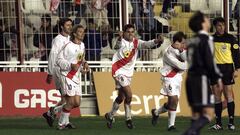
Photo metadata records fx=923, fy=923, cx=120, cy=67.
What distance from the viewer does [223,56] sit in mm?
19609

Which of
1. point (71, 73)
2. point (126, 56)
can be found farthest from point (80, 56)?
point (126, 56)

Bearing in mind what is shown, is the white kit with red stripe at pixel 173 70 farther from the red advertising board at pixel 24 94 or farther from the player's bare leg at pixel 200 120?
the player's bare leg at pixel 200 120

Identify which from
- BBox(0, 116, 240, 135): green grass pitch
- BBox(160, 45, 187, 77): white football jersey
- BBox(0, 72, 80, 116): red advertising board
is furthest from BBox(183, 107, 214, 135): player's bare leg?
BBox(0, 72, 80, 116): red advertising board

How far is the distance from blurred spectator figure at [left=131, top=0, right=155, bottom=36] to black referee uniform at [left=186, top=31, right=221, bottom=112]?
512 inches

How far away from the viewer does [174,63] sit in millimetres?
19188

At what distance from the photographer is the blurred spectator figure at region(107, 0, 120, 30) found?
2617 cm

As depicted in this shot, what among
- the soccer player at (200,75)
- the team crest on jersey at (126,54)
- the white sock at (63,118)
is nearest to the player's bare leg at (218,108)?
the team crest on jersey at (126,54)

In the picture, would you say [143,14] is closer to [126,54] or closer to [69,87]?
[126,54]

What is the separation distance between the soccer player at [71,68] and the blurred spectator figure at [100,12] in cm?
705

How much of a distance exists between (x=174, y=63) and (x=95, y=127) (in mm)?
2230

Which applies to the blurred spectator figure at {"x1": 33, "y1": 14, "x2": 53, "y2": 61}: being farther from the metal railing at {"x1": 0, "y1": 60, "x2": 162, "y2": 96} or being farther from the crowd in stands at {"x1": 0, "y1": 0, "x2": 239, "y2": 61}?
the metal railing at {"x1": 0, "y1": 60, "x2": 162, "y2": 96}

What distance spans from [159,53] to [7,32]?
4.34 m

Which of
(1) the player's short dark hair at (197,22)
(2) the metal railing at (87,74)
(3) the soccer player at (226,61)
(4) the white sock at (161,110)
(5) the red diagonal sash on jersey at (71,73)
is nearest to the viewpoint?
(1) the player's short dark hair at (197,22)

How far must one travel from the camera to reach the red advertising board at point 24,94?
23.6 m
